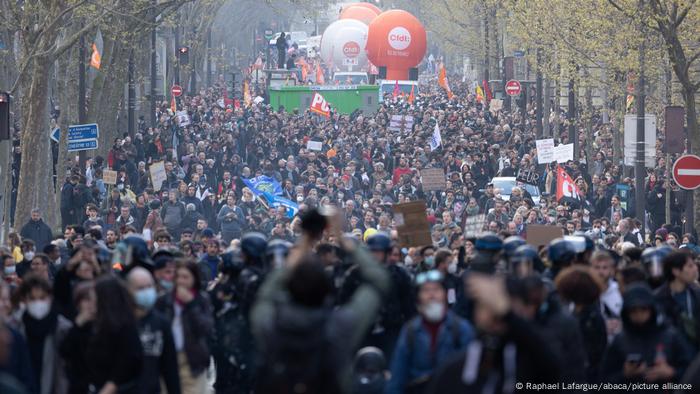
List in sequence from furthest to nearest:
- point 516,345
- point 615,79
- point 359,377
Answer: point 615,79 < point 359,377 < point 516,345

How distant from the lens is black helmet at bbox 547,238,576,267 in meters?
11.0

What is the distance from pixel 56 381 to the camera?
28.8 ft

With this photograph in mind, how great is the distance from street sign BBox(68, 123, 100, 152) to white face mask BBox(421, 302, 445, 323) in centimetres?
1925

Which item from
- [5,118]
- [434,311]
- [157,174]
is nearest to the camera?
[434,311]

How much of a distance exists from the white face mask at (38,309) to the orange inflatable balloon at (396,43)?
59230 millimetres

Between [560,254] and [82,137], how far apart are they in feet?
55.4

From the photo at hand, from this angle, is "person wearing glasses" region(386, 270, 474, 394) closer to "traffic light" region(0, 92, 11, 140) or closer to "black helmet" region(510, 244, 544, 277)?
"black helmet" region(510, 244, 544, 277)

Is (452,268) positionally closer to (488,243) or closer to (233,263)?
(488,243)

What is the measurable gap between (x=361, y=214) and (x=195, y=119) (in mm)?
20696

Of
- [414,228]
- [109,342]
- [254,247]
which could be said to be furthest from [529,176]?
[109,342]

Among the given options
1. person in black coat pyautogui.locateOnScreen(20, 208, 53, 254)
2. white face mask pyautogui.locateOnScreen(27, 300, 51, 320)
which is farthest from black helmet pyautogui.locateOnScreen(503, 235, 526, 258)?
person in black coat pyautogui.locateOnScreen(20, 208, 53, 254)

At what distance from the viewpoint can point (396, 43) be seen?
68188 millimetres

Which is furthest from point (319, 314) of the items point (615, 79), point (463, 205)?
point (615, 79)

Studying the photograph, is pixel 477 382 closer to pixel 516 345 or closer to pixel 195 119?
pixel 516 345
